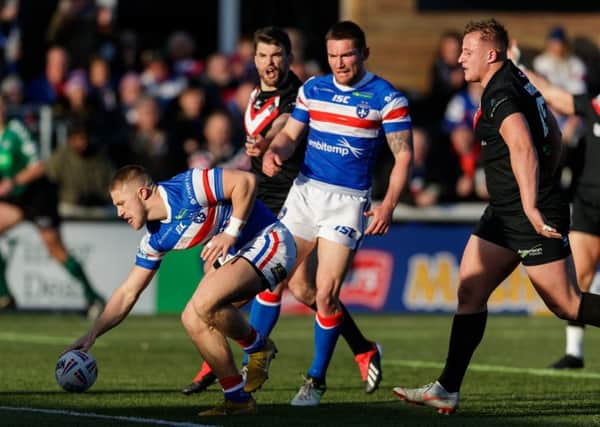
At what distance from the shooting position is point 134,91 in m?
20.7

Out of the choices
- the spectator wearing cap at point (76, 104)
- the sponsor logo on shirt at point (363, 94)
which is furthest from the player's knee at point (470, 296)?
the spectator wearing cap at point (76, 104)

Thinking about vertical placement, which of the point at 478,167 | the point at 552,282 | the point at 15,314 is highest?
the point at 552,282

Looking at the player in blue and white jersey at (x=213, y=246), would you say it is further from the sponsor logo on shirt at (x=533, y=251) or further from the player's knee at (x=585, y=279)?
the player's knee at (x=585, y=279)

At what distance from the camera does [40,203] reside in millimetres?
18203

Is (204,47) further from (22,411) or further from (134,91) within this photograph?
(22,411)

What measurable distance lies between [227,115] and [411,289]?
3.15 meters

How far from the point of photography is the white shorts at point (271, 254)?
952 centimetres

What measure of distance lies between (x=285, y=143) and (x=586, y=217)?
12.2 ft

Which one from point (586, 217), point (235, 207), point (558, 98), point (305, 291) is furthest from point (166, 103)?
point (235, 207)

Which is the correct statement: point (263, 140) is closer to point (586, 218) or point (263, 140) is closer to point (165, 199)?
point (165, 199)

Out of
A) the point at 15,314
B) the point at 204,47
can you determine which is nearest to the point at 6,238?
the point at 15,314

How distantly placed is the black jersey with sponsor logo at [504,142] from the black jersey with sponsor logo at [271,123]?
219 cm

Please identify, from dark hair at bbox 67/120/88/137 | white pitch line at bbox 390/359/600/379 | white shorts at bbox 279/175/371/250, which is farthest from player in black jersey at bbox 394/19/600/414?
dark hair at bbox 67/120/88/137

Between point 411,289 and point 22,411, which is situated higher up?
point 22,411
